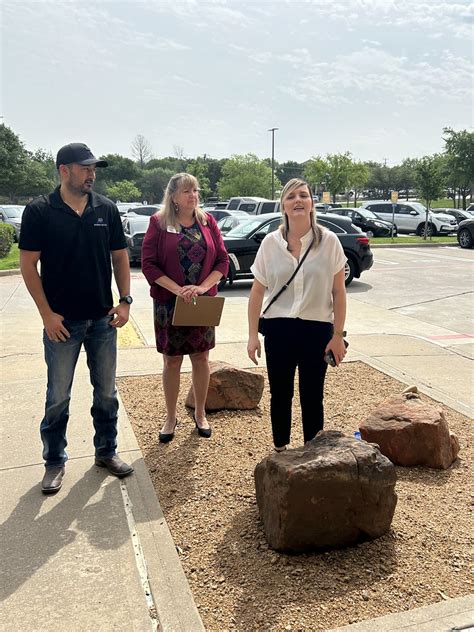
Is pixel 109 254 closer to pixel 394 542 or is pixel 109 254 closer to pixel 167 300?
pixel 167 300

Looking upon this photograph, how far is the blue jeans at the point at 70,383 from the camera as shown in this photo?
326cm

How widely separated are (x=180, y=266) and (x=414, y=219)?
91.8 feet

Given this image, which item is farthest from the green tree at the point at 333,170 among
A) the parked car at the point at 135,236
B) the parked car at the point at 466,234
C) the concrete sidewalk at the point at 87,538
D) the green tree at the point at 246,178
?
the concrete sidewalk at the point at 87,538

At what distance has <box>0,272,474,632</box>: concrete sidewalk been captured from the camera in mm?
2256

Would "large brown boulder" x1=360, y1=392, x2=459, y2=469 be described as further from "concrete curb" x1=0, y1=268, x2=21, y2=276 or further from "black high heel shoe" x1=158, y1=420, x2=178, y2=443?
"concrete curb" x1=0, y1=268, x2=21, y2=276

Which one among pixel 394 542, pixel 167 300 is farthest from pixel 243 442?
pixel 394 542

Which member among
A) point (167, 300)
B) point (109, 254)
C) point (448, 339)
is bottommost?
point (448, 339)

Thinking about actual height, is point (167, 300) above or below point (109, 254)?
below

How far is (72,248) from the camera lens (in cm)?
314

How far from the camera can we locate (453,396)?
4.92 m

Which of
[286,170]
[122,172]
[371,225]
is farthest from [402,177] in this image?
[371,225]

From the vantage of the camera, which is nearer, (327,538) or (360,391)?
(327,538)

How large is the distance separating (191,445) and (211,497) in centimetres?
71

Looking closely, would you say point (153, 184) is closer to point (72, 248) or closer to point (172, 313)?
point (172, 313)
